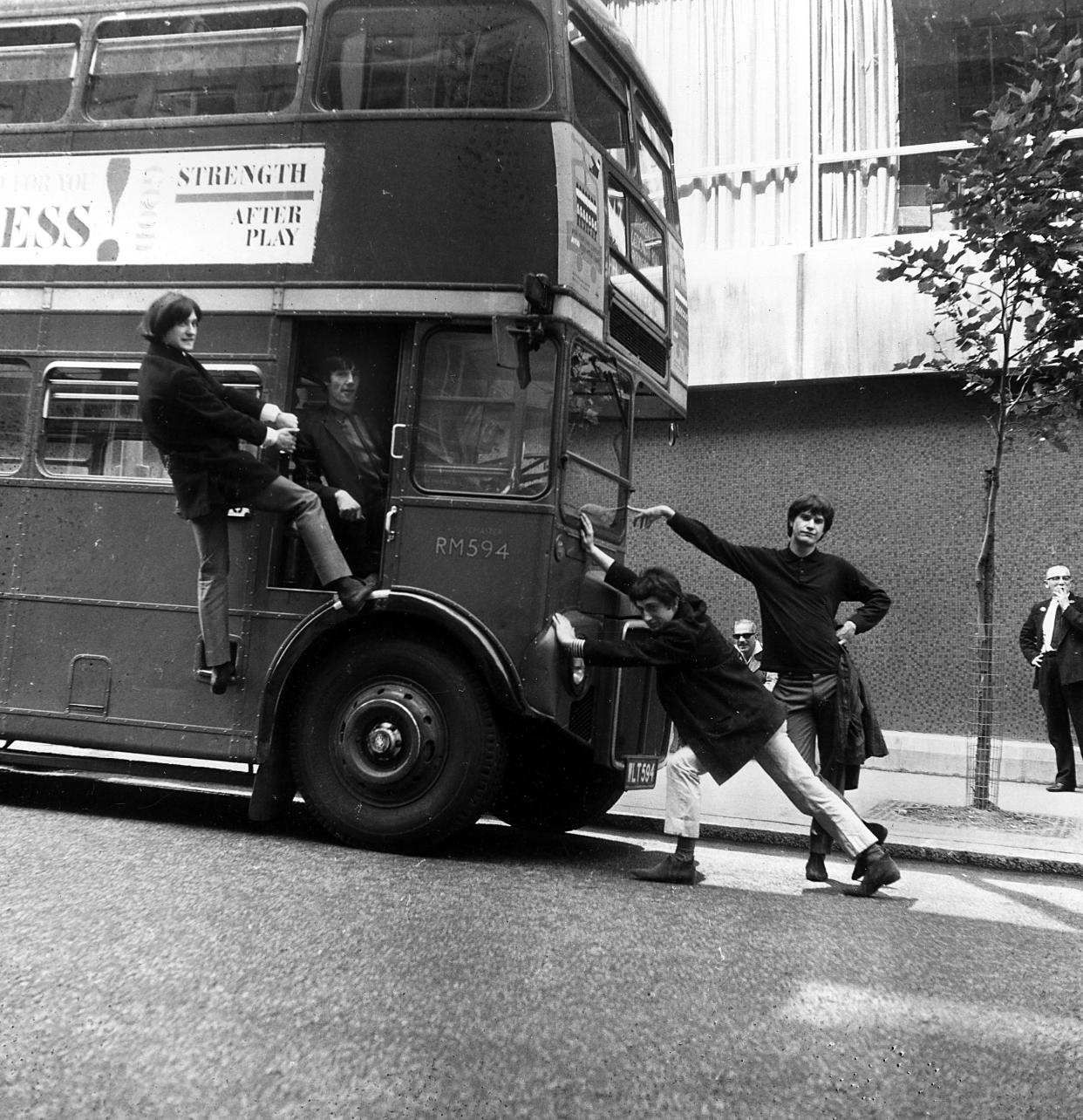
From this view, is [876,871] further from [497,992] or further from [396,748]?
[497,992]

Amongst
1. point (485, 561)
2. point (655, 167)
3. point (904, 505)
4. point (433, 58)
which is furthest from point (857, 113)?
point (485, 561)

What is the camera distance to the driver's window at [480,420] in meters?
6.86

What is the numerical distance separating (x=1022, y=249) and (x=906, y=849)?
4092 millimetres

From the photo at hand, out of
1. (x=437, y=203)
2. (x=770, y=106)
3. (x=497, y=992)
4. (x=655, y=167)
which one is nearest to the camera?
(x=497, y=992)

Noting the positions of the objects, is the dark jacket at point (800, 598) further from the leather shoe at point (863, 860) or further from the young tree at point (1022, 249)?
the young tree at point (1022, 249)

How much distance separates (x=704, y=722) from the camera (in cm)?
653

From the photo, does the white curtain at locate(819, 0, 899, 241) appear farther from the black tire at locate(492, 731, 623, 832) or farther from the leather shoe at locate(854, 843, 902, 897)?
the leather shoe at locate(854, 843, 902, 897)

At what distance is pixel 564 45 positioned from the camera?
701 cm

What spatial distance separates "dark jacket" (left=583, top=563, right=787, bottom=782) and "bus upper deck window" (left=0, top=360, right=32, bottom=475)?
3.34 meters

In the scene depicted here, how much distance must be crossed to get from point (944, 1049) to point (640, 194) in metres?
5.21

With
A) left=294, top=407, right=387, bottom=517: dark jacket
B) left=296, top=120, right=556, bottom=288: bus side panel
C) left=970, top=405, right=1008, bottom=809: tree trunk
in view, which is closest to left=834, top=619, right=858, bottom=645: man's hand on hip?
left=296, top=120, right=556, bottom=288: bus side panel

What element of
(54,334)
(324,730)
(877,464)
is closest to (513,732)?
(324,730)

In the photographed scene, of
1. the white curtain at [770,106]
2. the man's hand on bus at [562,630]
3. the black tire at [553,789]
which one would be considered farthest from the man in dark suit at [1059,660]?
the man's hand on bus at [562,630]

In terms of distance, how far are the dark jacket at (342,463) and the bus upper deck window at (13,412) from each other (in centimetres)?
164
